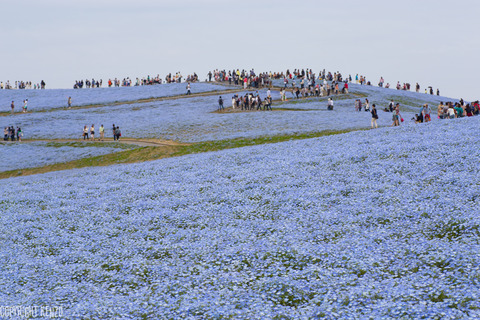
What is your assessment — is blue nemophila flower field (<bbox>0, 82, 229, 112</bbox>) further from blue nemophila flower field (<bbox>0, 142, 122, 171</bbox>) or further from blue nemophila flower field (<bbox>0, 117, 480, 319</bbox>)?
blue nemophila flower field (<bbox>0, 117, 480, 319</bbox>)

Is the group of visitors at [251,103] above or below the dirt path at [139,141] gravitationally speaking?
above

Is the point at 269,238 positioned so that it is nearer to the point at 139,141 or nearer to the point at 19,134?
the point at 139,141

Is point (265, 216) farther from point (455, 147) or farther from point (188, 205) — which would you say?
point (455, 147)

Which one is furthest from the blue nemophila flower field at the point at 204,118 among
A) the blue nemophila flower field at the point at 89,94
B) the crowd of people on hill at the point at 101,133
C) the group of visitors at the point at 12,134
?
the crowd of people on hill at the point at 101,133

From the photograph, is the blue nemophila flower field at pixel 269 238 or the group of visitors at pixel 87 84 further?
the group of visitors at pixel 87 84

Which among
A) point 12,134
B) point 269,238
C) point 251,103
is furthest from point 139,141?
point 269,238

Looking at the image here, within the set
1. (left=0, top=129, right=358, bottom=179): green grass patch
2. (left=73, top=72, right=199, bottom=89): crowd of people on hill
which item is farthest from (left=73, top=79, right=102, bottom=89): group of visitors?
(left=0, top=129, right=358, bottom=179): green grass patch

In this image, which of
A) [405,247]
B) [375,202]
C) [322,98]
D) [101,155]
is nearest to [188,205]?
[375,202]

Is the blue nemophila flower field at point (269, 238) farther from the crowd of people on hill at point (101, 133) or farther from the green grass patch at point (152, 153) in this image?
the crowd of people on hill at point (101, 133)
